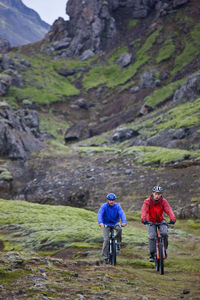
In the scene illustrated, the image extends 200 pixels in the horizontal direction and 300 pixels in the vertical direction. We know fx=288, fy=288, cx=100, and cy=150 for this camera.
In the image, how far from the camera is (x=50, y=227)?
20.5m

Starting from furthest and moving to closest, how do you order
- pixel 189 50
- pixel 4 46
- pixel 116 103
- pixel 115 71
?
pixel 4 46
pixel 115 71
pixel 189 50
pixel 116 103

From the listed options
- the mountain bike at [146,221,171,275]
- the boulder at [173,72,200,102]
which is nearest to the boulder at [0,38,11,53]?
the boulder at [173,72,200,102]

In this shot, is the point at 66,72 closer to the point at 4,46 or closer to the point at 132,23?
the point at 132,23

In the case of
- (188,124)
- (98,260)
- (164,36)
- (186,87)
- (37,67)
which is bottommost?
(98,260)

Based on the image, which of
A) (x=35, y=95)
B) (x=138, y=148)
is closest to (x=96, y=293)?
(x=138, y=148)

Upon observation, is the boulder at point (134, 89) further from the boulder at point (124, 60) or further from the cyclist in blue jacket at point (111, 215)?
the cyclist in blue jacket at point (111, 215)

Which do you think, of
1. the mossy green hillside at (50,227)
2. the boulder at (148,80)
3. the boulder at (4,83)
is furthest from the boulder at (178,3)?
the mossy green hillside at (50,227)

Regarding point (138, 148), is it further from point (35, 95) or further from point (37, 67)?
point (37, 67)

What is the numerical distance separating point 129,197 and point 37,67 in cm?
13122

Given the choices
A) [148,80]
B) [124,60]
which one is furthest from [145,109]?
[124,60]

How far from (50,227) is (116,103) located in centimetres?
9476

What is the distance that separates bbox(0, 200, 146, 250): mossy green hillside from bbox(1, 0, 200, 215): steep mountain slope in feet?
23.3

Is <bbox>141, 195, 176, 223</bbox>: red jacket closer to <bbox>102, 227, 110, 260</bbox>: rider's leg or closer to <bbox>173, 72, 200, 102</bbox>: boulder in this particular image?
<bbox>102, 227, 110, 260</bbox>: rider's leg

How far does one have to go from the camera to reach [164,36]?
5507 inches
